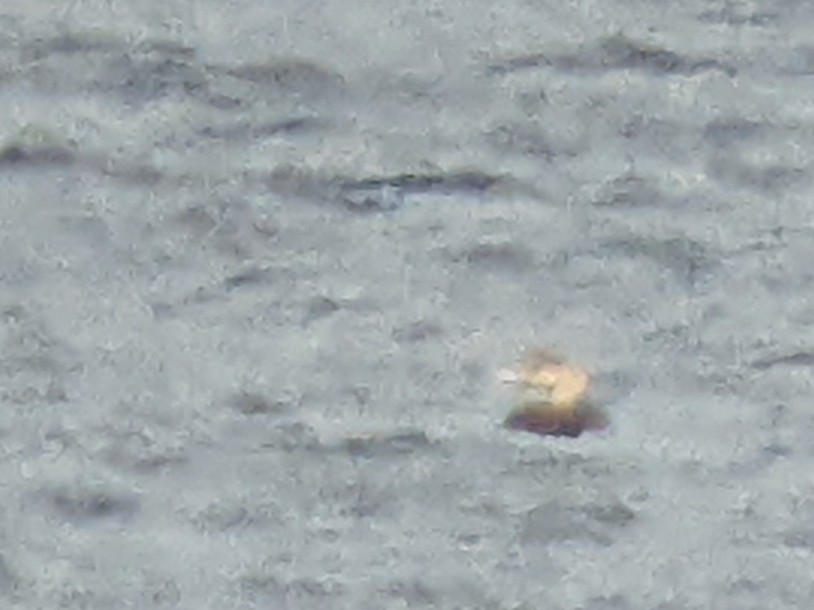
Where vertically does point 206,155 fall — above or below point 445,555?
above

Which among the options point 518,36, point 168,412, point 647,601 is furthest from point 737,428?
point 168,412

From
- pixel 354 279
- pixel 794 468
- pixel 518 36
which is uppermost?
pixel 518 36

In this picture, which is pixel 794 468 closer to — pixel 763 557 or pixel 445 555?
pixel 763 557

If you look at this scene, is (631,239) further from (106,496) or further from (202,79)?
(106,496)

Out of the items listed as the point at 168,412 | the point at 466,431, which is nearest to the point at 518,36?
the point at 466,431

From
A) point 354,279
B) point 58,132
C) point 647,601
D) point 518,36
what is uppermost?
point 518,36

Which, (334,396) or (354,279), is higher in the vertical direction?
(354,279)
